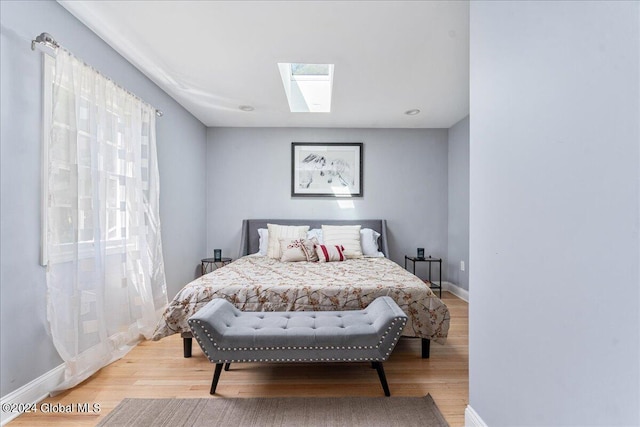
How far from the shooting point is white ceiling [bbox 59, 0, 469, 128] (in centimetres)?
223

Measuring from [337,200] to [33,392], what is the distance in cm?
387

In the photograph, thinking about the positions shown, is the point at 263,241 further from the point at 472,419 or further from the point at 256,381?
the point at 472,419

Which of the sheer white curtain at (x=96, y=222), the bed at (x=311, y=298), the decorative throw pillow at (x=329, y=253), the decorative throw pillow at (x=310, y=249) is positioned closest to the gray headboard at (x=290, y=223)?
the decorative throw pillow at (x=310, y=249)

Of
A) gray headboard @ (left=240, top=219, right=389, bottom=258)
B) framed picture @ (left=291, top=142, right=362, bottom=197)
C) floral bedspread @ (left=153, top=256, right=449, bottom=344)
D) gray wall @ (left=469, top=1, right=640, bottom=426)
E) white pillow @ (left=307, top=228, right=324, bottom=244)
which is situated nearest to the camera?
gray wall @ (left=469, top=1, right=640, bottom=426)

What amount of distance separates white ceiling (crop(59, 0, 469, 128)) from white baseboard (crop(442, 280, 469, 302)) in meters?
2.37

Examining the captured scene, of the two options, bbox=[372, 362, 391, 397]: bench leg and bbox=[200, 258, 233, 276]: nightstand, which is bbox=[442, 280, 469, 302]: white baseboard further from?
bbox=[200, 258, 233, 276]: nightstand

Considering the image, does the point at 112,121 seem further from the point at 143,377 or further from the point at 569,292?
the point at 569,292

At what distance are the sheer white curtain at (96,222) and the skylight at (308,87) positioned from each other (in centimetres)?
149

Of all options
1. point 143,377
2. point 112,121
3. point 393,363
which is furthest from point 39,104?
point 393,363

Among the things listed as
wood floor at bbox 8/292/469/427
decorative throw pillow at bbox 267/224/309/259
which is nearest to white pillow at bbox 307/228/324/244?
decorative throw pillow at bbox 267/224/309/259

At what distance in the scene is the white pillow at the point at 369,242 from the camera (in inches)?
180

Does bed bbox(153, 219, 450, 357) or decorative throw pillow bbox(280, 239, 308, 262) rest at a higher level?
decorative throw pillow bbox(280, 239, 308, 262)

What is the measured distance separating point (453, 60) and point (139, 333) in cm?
353

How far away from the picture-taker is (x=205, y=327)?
201cm
